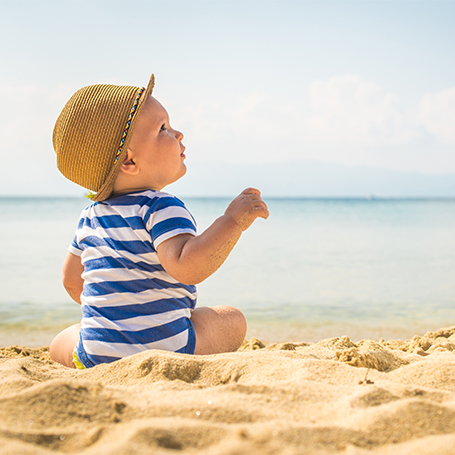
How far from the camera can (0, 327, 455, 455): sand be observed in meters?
0.98

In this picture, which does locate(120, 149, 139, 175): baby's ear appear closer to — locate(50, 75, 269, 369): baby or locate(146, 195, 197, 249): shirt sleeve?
locate(50, 75, 269, 369): baby

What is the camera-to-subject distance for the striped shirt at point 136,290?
177 cm

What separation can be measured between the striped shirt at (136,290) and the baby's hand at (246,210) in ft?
0.56

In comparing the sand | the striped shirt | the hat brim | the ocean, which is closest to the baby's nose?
the hat brim

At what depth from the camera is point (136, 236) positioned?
1.79 meters

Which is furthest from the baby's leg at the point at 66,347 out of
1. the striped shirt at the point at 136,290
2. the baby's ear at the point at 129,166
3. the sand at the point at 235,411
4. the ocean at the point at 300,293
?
the ocean at the point at 300,293

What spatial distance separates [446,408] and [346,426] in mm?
276

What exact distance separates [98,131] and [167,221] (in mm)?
509

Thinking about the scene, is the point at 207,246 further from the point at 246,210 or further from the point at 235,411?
the point at 235,411

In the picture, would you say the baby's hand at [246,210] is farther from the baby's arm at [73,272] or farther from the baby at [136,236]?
the baby's arm at [73,272]

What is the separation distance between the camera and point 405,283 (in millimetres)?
5578

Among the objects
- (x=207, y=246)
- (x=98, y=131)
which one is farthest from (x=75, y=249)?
(x=207, y=246)

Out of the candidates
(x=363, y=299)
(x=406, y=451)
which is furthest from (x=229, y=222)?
(x=363, y=299)

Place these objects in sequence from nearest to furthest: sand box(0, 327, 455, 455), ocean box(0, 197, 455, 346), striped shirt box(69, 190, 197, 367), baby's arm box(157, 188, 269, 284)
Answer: sand box(0, 327, 455, 455) < baby's arm box(157, 188, 269, 284) < striped shirt box(69, 190, 197, 367) < ocean box(0, 197, 455, 346)
